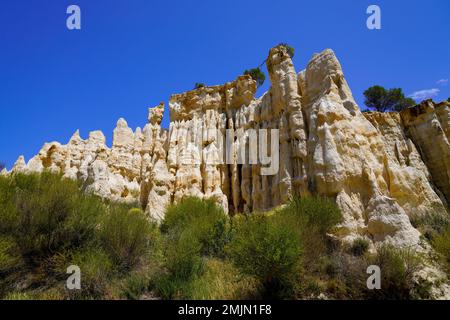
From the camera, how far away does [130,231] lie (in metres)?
9.78

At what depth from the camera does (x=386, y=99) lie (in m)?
30.9

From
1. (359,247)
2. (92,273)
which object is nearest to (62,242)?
(92,273)

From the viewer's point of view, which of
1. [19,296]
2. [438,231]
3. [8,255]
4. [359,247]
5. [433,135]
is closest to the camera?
[19,296]

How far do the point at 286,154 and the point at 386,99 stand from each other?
66.9ft

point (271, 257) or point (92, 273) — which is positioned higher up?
point (271, 257)

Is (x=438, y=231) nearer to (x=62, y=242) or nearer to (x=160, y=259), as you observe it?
(x=160, y=259)

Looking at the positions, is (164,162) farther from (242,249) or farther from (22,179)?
(242,249)

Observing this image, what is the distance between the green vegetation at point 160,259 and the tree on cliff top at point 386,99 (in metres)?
23.5

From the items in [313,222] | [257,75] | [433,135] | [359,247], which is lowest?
[359,247]

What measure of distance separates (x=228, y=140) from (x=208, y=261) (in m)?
14.4

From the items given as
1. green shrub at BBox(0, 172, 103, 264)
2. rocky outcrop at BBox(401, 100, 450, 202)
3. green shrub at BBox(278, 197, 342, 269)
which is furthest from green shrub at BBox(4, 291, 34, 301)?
rocky outcrop at BBox(401, 100, 450, 202)

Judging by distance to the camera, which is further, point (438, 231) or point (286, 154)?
point (286, 154)
